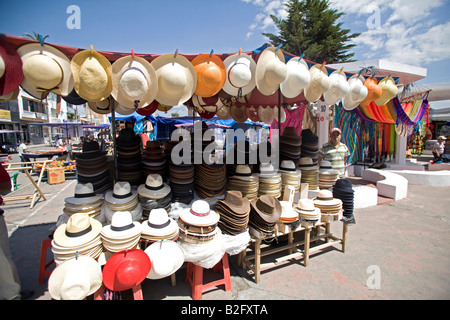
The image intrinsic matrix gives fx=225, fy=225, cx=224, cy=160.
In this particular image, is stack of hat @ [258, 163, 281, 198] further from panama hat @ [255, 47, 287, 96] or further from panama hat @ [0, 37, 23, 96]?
panama hat @ [0, 37, 23, 96]

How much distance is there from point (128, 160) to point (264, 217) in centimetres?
224

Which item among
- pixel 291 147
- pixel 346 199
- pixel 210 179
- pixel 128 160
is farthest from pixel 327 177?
pixel 128 160

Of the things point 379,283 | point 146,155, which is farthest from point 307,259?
point 146,155

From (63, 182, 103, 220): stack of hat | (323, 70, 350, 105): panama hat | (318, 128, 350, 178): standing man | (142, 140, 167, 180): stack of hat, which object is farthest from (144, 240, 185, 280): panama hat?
(318, 128, 350, 178): standing man

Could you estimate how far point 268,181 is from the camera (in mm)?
3779

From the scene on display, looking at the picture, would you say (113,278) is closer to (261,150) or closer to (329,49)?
(261,150)

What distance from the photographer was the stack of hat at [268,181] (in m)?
3.79

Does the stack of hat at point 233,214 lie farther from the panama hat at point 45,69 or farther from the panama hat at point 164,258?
the panama hat at point 45,69

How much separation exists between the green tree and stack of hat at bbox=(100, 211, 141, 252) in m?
19.7

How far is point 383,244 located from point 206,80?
4.28 m

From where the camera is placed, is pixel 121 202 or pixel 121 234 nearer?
pixel 121 234

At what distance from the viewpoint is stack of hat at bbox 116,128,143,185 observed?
3.51 meters

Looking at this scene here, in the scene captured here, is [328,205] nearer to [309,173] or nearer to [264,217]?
[309,173]

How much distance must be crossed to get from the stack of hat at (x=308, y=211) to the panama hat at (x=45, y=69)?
3.51m
